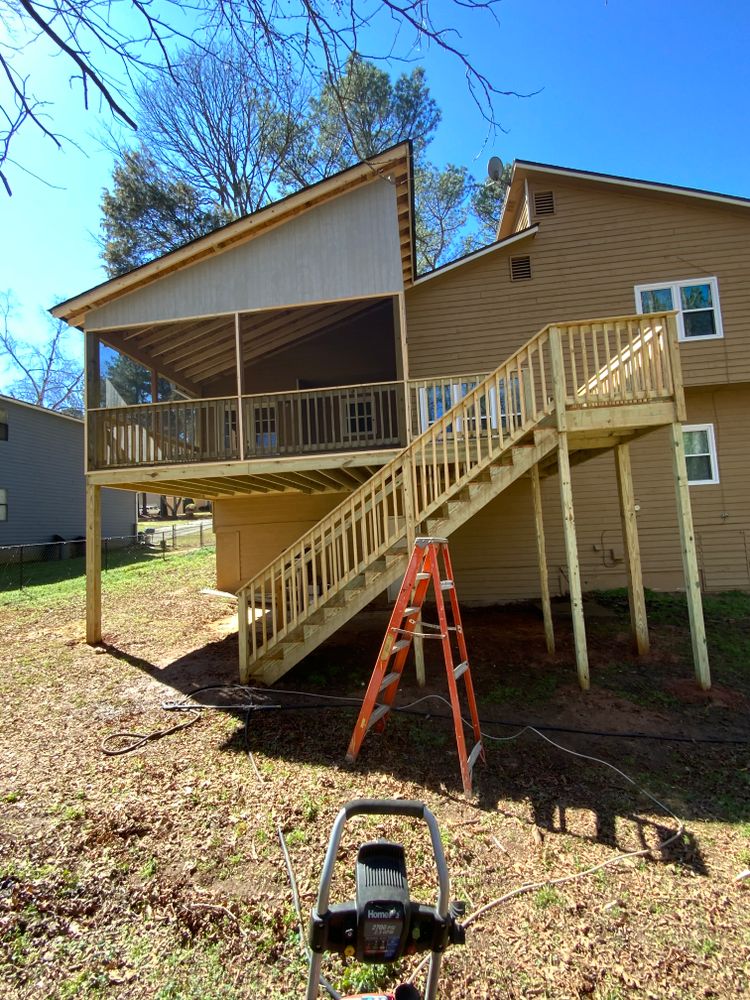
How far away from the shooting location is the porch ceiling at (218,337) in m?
9.17

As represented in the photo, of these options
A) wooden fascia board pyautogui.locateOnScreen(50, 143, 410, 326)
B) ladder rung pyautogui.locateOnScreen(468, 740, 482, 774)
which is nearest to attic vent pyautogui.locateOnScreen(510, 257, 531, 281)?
wooden fascia board pyautogui.locateOnScreen(50, 143, 410, 326)

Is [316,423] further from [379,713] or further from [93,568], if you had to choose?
[379,713]

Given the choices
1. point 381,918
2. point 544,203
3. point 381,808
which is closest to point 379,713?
point 381,808

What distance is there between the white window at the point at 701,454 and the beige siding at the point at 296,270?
6.41 metres

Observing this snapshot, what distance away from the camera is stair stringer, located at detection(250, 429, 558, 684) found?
568 centimetres

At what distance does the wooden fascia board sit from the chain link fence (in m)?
8.35

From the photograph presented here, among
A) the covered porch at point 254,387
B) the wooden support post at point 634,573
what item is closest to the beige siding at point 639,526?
the wooden support post at point 634,573

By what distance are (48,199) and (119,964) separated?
4.18 metres

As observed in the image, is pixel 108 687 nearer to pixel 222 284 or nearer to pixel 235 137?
pixel 222 284

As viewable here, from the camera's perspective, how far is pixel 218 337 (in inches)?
394

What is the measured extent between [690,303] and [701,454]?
2926 mm

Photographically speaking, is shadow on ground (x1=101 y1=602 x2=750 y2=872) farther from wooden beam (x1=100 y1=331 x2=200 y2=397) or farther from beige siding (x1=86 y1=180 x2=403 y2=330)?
beige siding (x1=86 y1=180 x2=403 y2=330)

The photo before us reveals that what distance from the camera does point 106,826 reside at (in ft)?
11.2

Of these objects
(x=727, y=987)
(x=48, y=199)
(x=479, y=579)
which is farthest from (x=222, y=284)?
(x=727, y=987)
